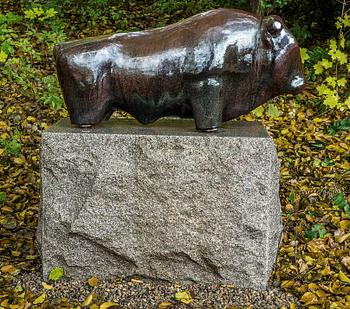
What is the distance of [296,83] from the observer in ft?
10.3

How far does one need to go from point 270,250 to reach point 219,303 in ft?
1.35

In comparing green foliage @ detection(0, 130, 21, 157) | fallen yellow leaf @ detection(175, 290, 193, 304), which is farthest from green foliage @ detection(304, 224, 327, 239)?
green foliage @ detection(0, 130, 21, 157)

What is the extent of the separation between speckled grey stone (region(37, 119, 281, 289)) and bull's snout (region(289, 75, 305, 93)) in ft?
0.92

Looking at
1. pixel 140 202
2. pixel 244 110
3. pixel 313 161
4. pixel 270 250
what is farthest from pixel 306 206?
pixel 140 202

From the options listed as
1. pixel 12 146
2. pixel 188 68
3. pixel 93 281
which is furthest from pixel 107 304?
pixel 12 146

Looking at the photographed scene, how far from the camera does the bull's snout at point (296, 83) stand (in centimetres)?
312

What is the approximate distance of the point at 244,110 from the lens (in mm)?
3184

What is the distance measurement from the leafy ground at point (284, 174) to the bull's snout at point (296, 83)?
108cm

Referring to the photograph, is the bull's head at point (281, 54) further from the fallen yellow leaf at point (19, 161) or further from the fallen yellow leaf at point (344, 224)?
the fallen yellow leaf at point (19, 161)

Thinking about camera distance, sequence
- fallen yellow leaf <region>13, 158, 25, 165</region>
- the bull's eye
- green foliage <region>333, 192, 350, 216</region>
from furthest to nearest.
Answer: fallen yellow leaf <region>13, 158, 25, 165</region> → green foliage <region>333, 192, 350, 216</region> → the bull's eye

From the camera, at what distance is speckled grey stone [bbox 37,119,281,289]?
300 centimetres

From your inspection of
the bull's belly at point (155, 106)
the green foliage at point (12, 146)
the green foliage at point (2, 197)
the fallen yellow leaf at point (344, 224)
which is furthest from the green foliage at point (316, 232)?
the green foliage at point (12, 146)

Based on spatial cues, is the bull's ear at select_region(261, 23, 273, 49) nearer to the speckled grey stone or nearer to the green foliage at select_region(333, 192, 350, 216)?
the speckled grey stone

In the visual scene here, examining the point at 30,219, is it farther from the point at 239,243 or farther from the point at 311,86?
the point at 311,86
